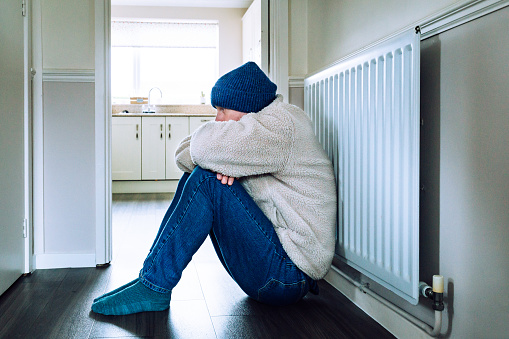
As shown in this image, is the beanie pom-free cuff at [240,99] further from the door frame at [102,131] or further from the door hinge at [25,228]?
the door hinge at [25,228]

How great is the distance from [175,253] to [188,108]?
5.08 meters

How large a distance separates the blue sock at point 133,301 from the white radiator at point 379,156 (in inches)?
25.9

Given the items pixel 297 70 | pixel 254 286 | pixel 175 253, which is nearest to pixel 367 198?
pixel 254 286

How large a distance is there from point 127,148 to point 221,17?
1997 millimetres

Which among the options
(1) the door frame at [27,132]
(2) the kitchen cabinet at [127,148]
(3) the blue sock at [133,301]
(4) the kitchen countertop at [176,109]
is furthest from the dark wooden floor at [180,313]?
(4) the kitchen countertop at [176,109]

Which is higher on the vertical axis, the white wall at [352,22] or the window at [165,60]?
the window at [165,60]

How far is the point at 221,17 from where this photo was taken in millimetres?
6512

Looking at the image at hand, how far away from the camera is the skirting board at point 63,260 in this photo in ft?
8.25

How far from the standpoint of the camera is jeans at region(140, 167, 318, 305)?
65.1 inches

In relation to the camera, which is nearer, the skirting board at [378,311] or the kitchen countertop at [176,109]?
the skirting board at [378,311]

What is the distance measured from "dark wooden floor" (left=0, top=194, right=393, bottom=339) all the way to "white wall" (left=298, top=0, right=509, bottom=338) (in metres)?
0.31

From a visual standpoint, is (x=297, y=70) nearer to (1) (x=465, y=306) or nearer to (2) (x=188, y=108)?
(1) (x=465, y=306)

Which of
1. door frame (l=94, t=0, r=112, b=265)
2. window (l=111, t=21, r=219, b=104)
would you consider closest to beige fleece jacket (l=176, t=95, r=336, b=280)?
door frame (l=94, t=0, r=112, b=265)

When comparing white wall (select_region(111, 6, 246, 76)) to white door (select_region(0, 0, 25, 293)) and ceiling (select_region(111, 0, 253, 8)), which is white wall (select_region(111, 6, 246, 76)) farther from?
white door (select_region(0, 0, 25, 293))
